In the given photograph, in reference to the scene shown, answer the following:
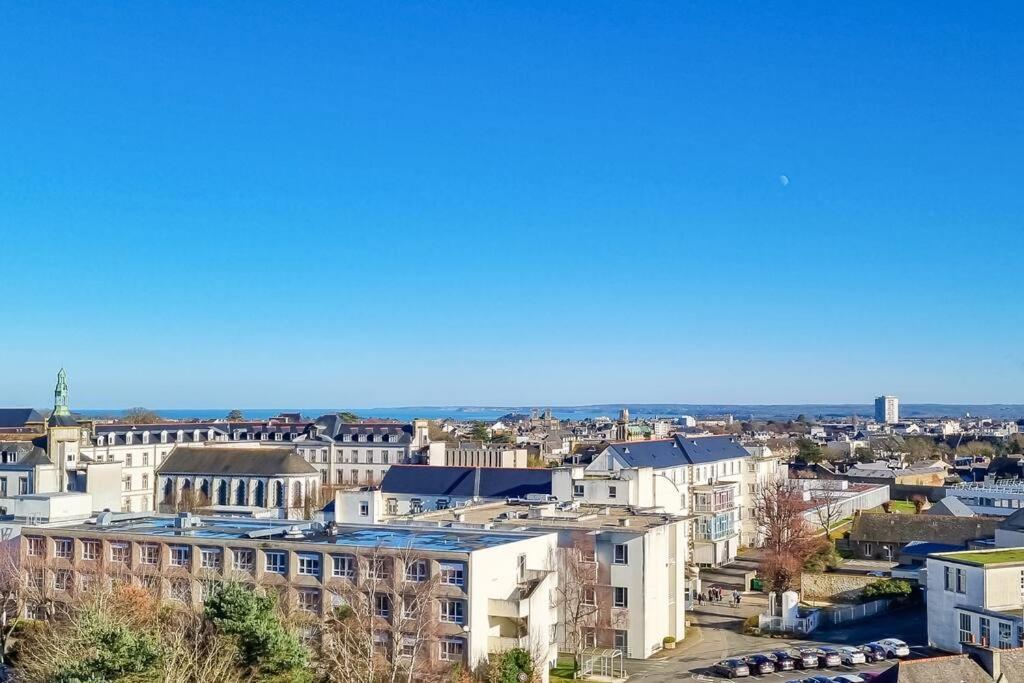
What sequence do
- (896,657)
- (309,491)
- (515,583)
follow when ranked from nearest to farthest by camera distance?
1. (515,583)
2. (896,657)
3. (309,491)

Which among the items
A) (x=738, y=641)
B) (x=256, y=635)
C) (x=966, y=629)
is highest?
(x=256, y=635)

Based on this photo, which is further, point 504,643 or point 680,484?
point 680,484

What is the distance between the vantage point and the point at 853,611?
45.3m

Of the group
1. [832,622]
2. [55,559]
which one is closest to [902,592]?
[832,622]

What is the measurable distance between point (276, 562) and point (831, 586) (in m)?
28.0

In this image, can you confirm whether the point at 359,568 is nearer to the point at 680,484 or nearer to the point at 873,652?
the point at 873,652

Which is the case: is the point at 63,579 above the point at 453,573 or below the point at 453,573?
below

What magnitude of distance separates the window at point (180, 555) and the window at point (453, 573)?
9840 mm

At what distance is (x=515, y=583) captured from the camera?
3412cm

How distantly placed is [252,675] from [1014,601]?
26.7m

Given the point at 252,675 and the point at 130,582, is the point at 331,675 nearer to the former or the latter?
the point at 252,675

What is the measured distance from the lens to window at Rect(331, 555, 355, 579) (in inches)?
1299

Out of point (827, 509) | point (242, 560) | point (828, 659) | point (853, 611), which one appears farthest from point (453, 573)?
point (827, 509)

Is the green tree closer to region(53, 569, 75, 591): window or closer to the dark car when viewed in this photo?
region(53, 569, 75, 591): window
